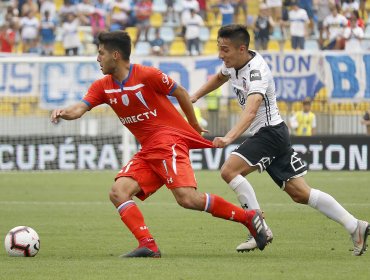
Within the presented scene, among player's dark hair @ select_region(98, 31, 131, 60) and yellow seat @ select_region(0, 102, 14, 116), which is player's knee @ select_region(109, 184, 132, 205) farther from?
yellow seat @ select_region(0, 102, 14, 116)

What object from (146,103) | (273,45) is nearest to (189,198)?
(146,103)

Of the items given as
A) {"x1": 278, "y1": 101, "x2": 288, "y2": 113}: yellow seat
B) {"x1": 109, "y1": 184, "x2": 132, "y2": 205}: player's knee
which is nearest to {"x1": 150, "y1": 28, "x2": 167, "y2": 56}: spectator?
{"x1": 278, "y1": 101, "x2": 288, "y2": 113}: yellow seat

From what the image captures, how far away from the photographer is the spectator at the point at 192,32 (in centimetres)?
3025

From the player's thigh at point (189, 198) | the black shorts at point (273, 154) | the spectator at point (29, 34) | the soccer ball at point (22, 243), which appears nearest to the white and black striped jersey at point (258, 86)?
the black shorts at point (273, 154)

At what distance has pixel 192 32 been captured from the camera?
99.7ft

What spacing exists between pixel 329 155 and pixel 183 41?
24.0 ft

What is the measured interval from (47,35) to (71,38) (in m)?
0.88

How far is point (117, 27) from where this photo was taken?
31.2 m

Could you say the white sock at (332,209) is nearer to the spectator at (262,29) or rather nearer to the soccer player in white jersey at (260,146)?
the soccer player in white jersey at (260,146)

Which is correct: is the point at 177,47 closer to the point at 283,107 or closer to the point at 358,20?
the point at 358,20

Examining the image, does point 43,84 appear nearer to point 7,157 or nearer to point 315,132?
point 7,157

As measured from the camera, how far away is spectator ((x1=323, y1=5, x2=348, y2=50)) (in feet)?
96.8

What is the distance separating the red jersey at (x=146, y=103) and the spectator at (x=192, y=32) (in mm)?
20049

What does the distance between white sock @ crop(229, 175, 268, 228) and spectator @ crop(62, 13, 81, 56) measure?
811 inches
